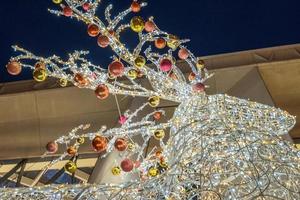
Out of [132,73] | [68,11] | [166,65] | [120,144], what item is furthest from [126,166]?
[68,11]

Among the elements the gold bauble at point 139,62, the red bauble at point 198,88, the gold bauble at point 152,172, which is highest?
the gold bauble at point 139,62

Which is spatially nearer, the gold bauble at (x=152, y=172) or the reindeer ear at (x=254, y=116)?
the reindeer ear at (x=254, y=116)

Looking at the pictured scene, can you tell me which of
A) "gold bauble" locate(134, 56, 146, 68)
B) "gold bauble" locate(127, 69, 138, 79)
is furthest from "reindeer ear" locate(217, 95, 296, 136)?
"gold bauble" locate(127, 69, 138, 79)

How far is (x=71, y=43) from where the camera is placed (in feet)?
25.0

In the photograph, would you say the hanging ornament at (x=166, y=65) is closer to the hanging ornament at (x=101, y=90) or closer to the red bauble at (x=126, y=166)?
the hanging ornament at (x=101, y=90)

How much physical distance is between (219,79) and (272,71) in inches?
30.5

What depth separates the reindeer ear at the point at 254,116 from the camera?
2.55 meters

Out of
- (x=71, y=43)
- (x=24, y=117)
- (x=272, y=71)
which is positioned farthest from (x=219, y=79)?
(x=24, y=117)

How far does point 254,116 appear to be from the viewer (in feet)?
8.66

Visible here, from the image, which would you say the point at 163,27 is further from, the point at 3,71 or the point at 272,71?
the point at 3,71

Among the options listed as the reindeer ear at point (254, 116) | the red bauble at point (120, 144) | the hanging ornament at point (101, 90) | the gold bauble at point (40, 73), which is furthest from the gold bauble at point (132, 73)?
the reindeer ear at point (254, 116)

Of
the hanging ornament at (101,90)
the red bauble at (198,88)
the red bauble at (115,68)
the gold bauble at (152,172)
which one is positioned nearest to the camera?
the red bauble at (198,88)

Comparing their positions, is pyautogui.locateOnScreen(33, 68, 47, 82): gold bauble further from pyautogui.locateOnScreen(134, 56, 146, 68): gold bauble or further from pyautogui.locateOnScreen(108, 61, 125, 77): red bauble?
pyautogui.locateOnScreen(134, 56, 146, 68): gold bauble

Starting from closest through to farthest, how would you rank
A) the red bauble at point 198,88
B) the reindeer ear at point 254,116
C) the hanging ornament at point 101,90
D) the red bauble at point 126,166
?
the reindeer ear at point 254,116 → the red bauble at point 198,88 → the hanging ornament at point 101,90 → the red bauble at point 126,166
